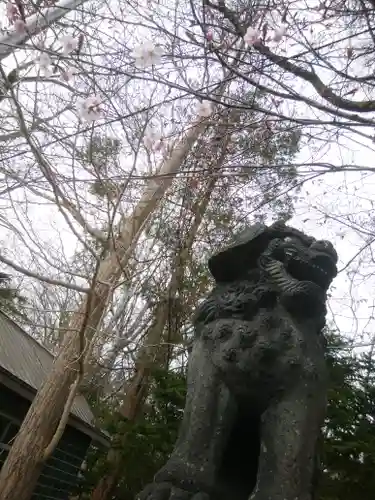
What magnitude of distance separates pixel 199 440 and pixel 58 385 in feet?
14.4

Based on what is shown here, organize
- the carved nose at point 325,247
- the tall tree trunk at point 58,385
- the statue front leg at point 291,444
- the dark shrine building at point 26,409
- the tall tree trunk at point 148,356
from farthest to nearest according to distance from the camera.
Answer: the tall tree trunk at point 148,356
the dark shrine building at point 26,409
the tall tree trunk at point 58,385
the carved nose at point 325,247
the statue front leg at point 291,444

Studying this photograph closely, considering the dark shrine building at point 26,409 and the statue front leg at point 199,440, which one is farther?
the dark shrine building at point 26,409

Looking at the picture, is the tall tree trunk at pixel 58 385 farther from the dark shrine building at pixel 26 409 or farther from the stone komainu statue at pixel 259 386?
the stone komainu statue at pixel 259 386

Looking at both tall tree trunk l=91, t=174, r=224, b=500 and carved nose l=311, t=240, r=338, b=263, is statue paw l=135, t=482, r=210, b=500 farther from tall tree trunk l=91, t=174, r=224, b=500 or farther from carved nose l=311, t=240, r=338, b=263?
tall tree trunk l=91, t=174, r=224, b=500

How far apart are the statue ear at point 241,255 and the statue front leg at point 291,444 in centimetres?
72

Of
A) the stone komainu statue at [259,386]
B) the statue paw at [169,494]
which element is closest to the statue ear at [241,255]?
the stone komainu statue at [259,386]

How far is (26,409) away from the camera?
7.46 m

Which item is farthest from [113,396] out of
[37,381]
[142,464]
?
[142,464]

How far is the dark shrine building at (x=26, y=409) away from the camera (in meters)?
6.69

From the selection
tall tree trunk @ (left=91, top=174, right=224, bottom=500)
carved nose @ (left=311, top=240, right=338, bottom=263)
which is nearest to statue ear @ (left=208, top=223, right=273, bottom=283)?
carved nose @ (left=311, top=240, right=338, bottom=263)

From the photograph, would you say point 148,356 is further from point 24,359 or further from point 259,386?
point 259,386

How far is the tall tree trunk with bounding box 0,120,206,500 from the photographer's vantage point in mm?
5547

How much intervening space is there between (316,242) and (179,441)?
1.12m

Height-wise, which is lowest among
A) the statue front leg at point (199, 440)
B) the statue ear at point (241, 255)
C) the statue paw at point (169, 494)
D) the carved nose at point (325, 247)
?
the statue paw at point (169, 494)
